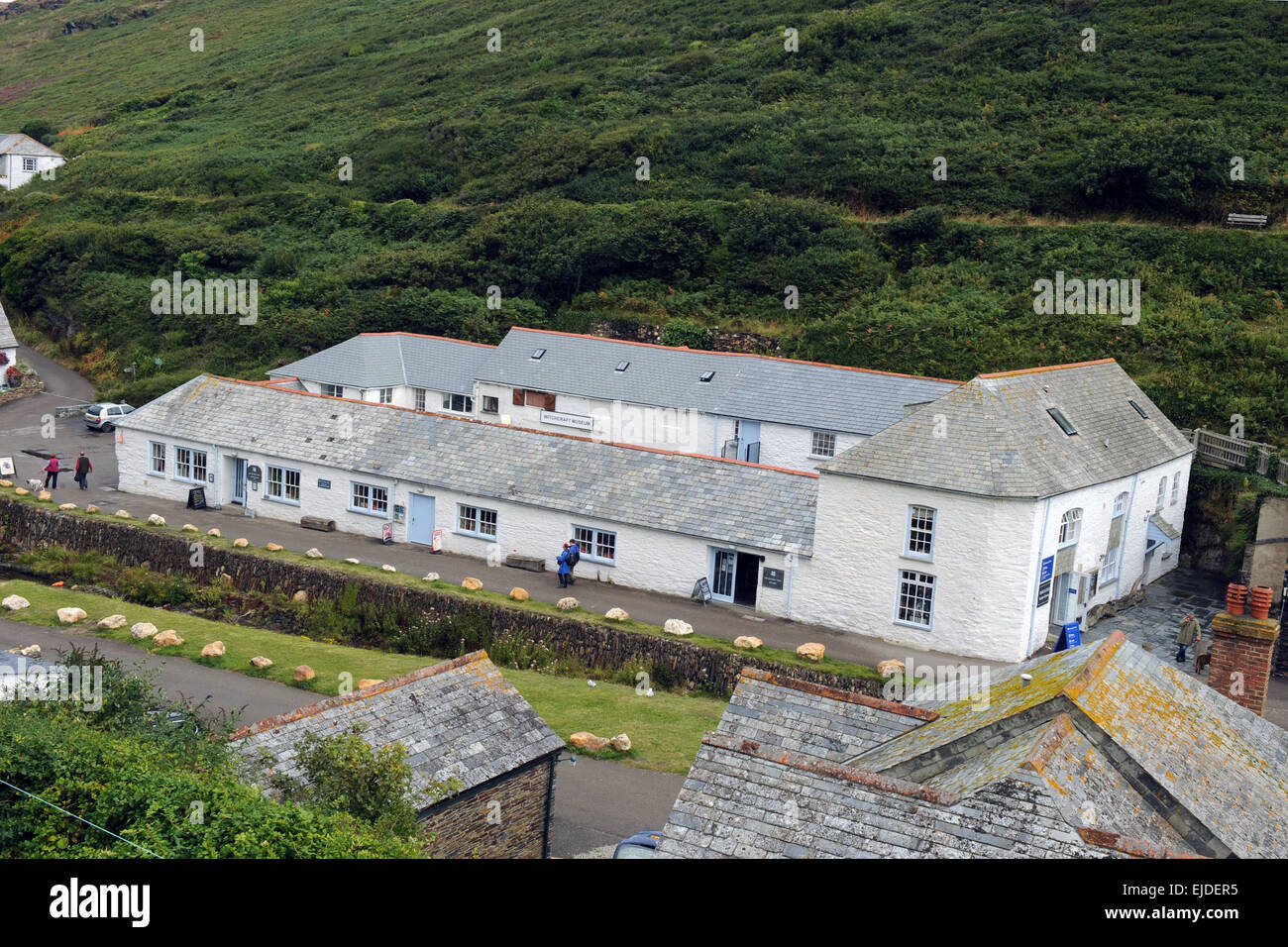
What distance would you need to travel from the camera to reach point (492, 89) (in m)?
84.1

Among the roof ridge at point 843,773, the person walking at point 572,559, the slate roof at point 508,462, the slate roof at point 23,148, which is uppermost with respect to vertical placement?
the slate roof at point 23,148

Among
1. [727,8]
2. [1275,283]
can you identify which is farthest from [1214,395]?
[727,8]

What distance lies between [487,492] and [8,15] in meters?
161

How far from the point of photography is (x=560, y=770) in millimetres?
20234

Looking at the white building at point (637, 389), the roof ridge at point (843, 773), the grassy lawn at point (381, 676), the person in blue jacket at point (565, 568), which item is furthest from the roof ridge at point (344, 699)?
the white building at point (637, 389)

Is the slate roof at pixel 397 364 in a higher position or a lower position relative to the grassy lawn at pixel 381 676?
higher

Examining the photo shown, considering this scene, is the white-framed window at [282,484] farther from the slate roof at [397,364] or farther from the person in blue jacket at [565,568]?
the person in blue jacket at [565,568]

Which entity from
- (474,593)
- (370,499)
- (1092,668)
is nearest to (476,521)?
(370,499)

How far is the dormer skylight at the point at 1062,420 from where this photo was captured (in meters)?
30.2

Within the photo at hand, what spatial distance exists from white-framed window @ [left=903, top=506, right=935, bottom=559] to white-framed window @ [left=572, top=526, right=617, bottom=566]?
8.04 m

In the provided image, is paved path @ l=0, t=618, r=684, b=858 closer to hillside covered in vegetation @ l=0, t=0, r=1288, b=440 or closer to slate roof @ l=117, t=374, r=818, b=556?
slate roof @ l=117, t=374, r=818, b=556

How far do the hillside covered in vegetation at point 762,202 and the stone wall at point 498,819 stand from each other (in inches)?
1198

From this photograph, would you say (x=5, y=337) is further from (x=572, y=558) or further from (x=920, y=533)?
(x=920, y=533)

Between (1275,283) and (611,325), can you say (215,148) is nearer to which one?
(611,325)
